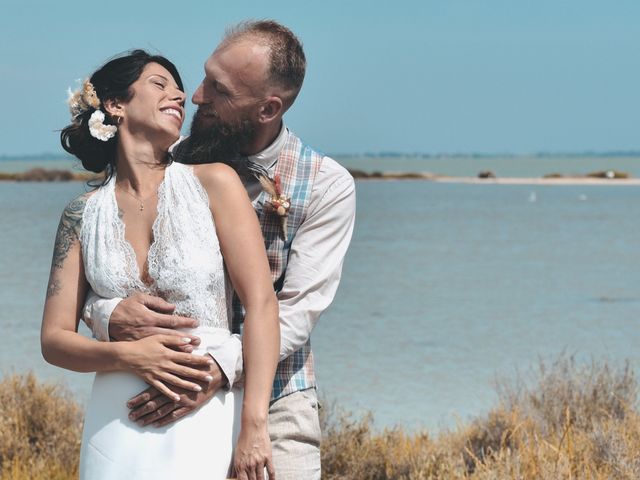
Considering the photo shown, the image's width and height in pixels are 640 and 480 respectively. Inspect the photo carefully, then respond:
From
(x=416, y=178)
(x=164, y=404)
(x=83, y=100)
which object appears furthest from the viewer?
(x=416, y=178)

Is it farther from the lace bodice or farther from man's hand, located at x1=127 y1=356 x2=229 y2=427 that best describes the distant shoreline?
man's hand, located at x1=127 y1=356 x2=229 y2=427

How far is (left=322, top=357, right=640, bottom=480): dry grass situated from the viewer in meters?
4.67

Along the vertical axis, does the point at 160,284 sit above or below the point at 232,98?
below

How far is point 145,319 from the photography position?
2.94 metres

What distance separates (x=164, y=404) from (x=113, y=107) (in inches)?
33.5

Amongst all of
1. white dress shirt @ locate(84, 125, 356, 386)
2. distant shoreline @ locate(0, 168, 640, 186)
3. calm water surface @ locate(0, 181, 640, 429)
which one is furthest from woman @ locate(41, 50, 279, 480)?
distant shoreline @ locate(0, 168, 640, 186)

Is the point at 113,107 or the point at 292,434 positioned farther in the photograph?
the point at 292,434

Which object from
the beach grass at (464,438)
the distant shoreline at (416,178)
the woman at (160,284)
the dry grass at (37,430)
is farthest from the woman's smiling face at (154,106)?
the distant shoreline at (416,178)

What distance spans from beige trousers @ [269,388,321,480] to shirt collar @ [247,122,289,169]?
0.72 metres

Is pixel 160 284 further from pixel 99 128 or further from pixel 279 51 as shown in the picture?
pixel 279 51

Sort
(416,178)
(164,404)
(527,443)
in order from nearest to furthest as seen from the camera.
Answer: (164,404), (527,443), (416,178)

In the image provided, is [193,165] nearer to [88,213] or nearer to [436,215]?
[88,213]

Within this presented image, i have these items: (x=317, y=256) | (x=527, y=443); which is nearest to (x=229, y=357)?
(x=317, y=256)

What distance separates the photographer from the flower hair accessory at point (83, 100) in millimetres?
3141
